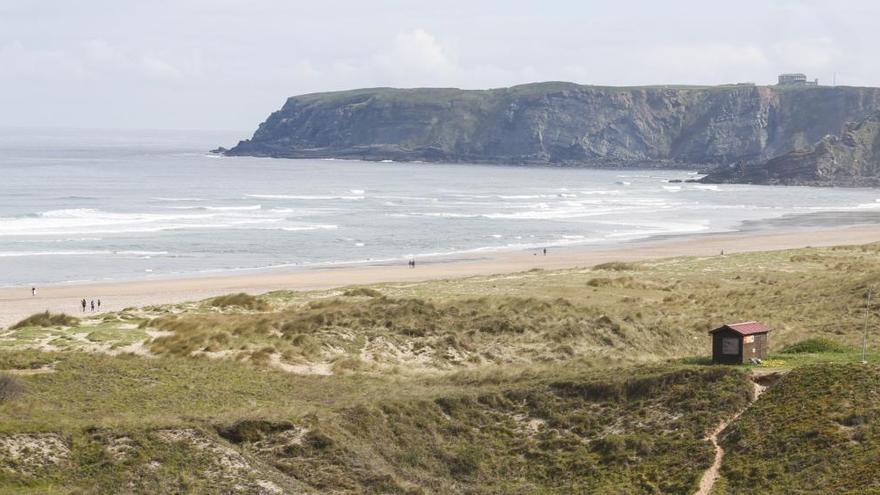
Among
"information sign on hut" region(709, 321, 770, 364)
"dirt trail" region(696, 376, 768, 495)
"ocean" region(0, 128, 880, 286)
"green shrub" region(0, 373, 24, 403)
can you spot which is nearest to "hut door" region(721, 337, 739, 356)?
"information sign on hut" region(709, 321, 770, 364)

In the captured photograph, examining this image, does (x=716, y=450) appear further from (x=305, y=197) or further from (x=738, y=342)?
(x=305, y=197)

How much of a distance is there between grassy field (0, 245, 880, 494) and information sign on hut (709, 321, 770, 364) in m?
0.58

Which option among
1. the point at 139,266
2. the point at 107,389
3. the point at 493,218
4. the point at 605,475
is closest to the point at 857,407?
the point at 605,475

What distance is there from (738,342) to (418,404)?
317 inches

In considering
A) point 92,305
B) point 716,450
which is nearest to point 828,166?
point 92,305

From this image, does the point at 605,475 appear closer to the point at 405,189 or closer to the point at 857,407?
the point at 857,407

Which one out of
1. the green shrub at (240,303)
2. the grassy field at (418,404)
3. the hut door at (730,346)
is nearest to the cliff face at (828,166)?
the grassy field at (418,404)

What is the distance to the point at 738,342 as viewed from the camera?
88.4 feet

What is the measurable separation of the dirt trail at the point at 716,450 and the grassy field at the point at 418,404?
0.17 metres

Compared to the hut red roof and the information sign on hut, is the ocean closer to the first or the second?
the information sign on hut

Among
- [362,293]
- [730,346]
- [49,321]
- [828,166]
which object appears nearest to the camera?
[730,346]

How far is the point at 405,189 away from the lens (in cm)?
14238

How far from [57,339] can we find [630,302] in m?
21.6

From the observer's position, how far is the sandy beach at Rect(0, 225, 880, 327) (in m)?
52.3
